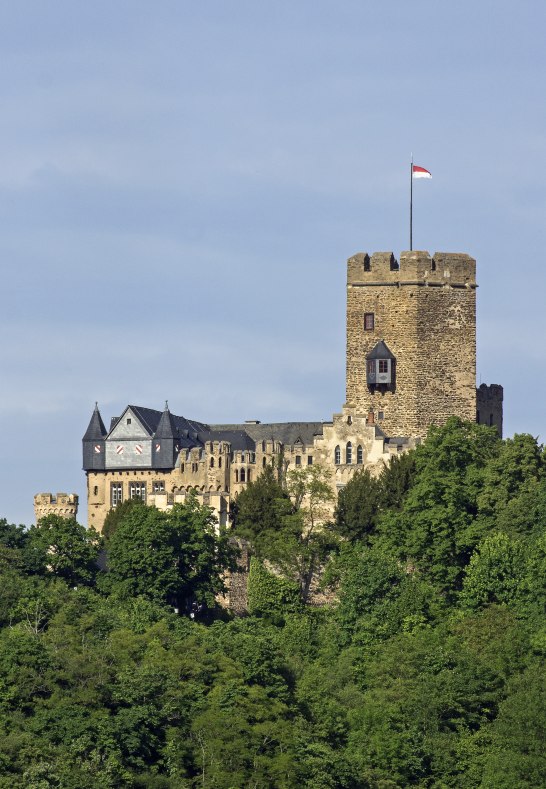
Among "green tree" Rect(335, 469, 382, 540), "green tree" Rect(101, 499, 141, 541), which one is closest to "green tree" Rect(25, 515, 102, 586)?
"green tree" Rect(101, 499, 141, 541)

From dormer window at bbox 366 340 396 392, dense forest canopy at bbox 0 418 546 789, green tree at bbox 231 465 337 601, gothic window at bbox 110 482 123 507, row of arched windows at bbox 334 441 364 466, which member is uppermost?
dormer window at bbox 366 340 396 392

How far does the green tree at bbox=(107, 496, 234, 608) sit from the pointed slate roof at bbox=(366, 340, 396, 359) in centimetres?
1408

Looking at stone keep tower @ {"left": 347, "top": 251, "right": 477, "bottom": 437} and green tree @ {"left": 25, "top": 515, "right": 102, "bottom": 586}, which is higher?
stone keep tower @ {"left": 347, "top": 251, "right": 477, "bottom": 437}

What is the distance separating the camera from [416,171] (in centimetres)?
17162

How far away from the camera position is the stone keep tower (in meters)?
169

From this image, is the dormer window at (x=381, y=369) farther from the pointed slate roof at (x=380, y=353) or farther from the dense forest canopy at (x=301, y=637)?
the dense forest canopy at (x=301, y=637)

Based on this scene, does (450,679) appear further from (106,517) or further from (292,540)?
(106,517)

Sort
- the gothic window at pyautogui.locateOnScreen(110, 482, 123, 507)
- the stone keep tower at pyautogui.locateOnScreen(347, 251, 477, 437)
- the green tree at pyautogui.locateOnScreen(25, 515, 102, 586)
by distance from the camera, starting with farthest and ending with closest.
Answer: the gothic window at pyautogui.locateOnScreen(110, 482, 123, 507) < the stone keep tower at pyautogui.locateOnScreen(347, 251, 477, 437) < the green tree at pyautogui.locateOnScreen(25, 515, 102, 586)

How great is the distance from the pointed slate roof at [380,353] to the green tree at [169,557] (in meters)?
14.1


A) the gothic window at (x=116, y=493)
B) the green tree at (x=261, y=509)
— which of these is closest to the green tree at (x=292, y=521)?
the green tree at (x=261, y=509)

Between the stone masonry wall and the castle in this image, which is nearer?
the castle

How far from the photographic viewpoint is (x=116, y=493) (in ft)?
589

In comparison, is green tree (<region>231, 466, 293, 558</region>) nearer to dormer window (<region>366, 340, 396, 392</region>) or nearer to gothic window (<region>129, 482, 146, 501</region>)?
dormer window (<region>366, 340, 396, 392</region>)

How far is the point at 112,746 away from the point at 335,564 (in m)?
30.3
